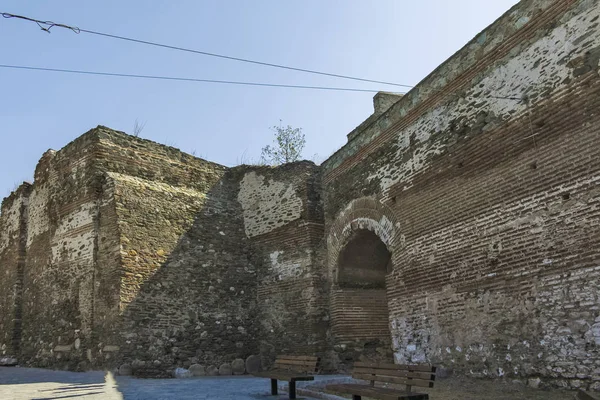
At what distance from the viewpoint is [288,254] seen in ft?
38.3

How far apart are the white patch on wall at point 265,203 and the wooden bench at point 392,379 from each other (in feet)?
19.5

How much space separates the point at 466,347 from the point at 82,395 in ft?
17.5

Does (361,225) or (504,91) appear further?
(361,225)


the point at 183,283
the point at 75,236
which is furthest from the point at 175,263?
the point at 75,236

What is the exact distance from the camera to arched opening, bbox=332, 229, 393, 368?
10539mm

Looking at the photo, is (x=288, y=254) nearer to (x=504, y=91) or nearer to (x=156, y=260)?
(x=156, y=260)

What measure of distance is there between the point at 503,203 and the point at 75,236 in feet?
27.2

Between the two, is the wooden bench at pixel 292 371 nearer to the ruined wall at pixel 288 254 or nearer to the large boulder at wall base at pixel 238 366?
the ruined wall at pixel 288 254

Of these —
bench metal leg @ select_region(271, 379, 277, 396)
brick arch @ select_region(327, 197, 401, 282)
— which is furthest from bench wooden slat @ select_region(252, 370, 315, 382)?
brick arch @ select_region(327, 197, 401, 282)

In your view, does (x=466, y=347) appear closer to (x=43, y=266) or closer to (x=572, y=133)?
(x=572, y=133)

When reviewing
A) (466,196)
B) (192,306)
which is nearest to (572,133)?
(466,196)

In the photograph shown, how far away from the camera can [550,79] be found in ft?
22.2

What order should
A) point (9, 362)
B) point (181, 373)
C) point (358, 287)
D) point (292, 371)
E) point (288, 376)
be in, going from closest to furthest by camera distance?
point (288, 376) → point (292, 371) → point (181, 373) → point (358, 287) → point (9, 362)

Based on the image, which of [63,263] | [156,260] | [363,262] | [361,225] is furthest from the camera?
[363,262]
